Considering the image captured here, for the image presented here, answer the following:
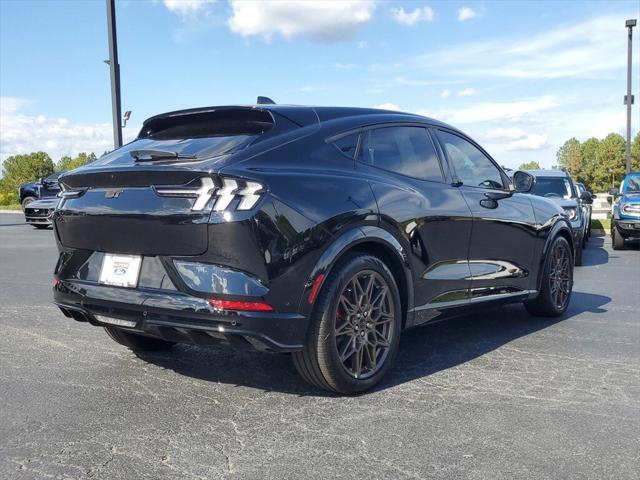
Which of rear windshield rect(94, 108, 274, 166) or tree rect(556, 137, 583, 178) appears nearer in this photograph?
rear windshield rect(94, 108, 274, 166)

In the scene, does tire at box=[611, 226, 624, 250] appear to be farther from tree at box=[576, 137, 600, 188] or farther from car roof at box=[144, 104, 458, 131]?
tree at box=[576, 137, 600, 188]

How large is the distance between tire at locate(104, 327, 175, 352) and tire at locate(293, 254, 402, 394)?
1.51m

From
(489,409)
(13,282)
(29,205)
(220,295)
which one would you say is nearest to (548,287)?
(489,409)

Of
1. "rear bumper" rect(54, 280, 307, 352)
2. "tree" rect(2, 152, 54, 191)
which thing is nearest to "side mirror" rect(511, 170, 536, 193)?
"rear bumper" rect(54, 280, 307, 352)

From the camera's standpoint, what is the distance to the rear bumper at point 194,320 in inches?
130

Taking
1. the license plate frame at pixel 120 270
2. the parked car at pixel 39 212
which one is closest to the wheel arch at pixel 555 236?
the license plate frame at pixel 120 270

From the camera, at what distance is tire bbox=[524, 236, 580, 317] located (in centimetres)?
596

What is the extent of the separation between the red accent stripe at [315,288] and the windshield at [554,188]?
9559 mm

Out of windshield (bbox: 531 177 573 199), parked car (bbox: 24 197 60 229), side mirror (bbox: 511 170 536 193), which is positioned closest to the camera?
side mirror (bbox: 511 170 536 193)

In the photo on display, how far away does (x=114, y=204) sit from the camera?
361 cm

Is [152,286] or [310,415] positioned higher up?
[152,286]

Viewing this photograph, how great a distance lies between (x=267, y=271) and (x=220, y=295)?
0.27 m

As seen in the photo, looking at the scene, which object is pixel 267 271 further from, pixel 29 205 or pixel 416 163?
pixel 29 205

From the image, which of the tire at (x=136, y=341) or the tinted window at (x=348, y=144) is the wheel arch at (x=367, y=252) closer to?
the tinted window at (x=348, y=144)
